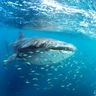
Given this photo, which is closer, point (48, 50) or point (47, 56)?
point (48, 50)

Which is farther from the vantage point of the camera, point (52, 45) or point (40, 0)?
point (40, 0)

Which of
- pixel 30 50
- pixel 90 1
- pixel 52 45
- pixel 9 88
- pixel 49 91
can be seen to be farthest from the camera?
pixel 9 88

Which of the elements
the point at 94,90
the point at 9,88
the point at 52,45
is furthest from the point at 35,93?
the point at 52,45

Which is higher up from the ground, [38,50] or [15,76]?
[38,50]

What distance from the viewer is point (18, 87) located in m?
13.8

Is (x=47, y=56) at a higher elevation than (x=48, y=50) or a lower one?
lower

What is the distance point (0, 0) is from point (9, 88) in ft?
32.6

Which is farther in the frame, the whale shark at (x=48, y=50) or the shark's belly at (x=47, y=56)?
the shark's belly at (x=47, y=56)

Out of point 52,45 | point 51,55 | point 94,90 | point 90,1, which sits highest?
point 90,1

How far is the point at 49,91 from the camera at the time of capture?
12.8 metres

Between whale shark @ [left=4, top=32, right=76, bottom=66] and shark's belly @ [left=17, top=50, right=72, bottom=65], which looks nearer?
whale shark @ [left=4, top=32, right=76, bottom=66]

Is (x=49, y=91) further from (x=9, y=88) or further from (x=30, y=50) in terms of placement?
(x=30, y=50)

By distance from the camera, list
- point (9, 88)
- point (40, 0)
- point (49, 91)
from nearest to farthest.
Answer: point (40, 0) → point (49, 91) → point (9, 88)

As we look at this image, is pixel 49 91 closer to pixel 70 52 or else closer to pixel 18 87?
pixel 18 87
